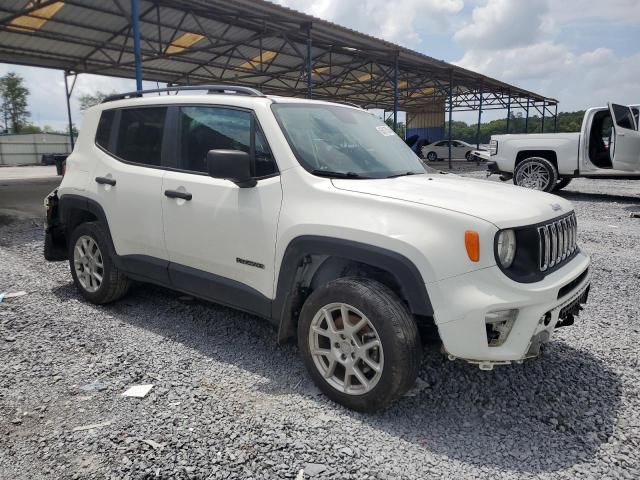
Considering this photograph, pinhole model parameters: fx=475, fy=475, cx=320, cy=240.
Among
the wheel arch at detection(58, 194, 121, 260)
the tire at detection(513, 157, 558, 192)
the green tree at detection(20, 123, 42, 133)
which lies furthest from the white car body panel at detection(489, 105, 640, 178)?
the green tree at detection(20, 123, 42, 133)

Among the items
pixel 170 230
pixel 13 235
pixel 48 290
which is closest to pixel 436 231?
pixel 170 230

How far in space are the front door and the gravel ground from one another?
1.74 ft

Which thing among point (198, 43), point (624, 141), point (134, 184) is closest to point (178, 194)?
point (134, 184)

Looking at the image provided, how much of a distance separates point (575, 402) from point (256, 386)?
1.95 m

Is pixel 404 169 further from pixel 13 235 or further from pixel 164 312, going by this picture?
pixel 13 235

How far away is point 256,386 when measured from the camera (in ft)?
10.0

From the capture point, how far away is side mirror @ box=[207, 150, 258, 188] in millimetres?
2965

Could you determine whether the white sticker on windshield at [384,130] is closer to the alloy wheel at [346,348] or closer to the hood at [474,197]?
the hood at [474,197]

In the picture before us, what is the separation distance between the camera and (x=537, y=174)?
38.9 ft

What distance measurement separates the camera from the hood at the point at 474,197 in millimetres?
2545

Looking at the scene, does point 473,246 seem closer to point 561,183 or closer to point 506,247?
point 506,247

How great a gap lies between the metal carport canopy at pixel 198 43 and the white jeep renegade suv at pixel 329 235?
8.72 meters

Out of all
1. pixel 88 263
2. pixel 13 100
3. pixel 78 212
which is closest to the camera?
pixel 88 263

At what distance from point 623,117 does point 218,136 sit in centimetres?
1066
